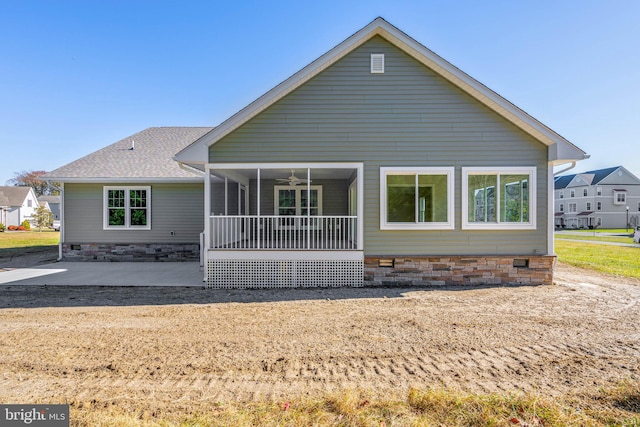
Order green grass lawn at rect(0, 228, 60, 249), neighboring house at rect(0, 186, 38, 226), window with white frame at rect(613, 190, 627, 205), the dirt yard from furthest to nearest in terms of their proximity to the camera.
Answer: window with white frame at rect(613, 190, 627, 205)
neighboring house at rect(0, 186, 38, 226)
green grass lawn at rect(0, 228, 60, 249)
the dirt yard

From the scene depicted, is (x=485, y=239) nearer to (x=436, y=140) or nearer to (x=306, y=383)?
(x=436, y=140)

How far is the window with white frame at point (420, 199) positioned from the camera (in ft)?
27.8

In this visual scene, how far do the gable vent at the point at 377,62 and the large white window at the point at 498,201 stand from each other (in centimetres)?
369

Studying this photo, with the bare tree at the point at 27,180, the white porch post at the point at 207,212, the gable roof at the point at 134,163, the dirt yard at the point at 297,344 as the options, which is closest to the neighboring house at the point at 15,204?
the bare tree at the point at 27,180

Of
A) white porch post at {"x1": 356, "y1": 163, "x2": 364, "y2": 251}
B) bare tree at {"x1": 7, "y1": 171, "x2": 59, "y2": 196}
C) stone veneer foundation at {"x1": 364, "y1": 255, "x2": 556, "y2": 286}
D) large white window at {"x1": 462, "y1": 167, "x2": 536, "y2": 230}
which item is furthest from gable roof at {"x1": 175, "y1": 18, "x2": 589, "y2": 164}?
bare tree at {"x1": 7, "y1": 171, "x2": 59, "y2": 196}

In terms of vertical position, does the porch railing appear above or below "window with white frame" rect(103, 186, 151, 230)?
below

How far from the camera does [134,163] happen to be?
13.1 meters

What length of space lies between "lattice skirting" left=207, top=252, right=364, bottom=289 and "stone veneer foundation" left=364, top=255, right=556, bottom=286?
49 centimetres

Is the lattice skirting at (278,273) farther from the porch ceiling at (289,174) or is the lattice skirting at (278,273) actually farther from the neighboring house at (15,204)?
the neighboring house at (15,204)

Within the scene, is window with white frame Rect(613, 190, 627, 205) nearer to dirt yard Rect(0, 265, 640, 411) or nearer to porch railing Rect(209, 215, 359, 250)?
dirt yard Rect(0, 265, 640, 411)

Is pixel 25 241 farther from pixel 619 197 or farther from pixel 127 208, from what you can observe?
pixel 619 197

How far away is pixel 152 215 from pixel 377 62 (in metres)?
9.89

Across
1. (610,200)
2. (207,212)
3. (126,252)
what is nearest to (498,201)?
(207,212)

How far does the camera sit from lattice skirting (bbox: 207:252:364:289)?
834 centimetres
